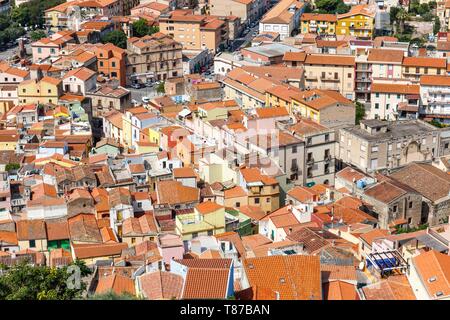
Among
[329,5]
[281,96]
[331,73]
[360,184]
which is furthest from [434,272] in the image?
[329,5]

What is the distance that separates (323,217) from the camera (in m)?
16.9

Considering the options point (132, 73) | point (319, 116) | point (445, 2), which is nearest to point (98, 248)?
point (319, 116)

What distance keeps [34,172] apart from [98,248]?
5.51 meters

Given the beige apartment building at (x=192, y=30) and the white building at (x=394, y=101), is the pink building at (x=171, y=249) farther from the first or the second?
the beige apartment building at (x=192, y=30)

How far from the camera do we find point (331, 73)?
30.7m

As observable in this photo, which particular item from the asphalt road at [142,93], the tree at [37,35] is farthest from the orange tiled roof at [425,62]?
the tree at [37,35]

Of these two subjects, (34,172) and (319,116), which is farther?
(319,116)

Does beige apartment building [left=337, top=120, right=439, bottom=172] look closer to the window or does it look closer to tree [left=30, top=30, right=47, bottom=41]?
the window

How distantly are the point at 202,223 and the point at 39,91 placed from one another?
13985mm

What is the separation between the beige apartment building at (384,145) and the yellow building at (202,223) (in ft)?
21.5

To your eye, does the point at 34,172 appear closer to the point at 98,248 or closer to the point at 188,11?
the point at 98,248

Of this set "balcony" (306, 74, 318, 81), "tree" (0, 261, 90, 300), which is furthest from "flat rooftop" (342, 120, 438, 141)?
"tree" (0, 261, 90, 300)
